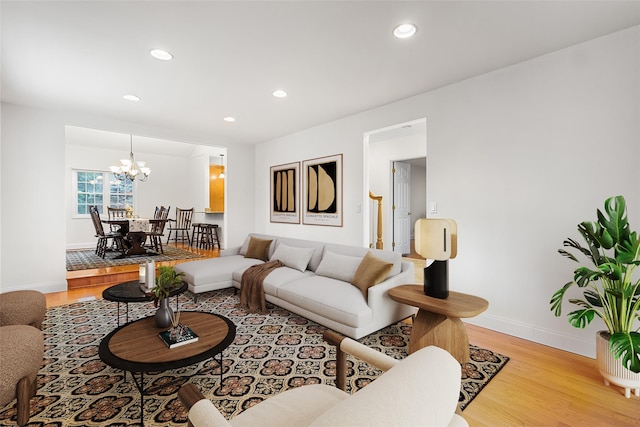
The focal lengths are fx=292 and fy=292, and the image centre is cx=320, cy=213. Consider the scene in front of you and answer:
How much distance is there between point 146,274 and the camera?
275 centimetres

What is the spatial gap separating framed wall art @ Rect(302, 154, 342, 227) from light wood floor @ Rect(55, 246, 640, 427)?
2844 mm

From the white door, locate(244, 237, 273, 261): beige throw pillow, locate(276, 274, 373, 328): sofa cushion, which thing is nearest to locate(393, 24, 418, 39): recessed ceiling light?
locate(276, 274, 373, 328): sofa cushion

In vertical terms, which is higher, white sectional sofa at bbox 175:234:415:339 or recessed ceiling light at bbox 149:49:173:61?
recessed ceiling light at bbox 149:49:173:61

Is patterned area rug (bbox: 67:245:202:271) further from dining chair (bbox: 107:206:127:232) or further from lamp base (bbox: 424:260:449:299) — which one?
lamp base (bbox: 424:260:449:299)

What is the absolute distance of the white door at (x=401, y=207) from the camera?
22.1 ft

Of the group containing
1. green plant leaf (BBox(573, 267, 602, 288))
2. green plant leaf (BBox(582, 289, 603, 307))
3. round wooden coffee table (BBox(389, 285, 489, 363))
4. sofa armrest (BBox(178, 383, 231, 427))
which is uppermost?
green plant leaf (BBox(573, 267, 602, 288))

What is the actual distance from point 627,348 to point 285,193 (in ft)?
15.7

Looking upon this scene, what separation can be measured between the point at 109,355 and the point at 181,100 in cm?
318

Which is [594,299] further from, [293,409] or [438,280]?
[293,409]

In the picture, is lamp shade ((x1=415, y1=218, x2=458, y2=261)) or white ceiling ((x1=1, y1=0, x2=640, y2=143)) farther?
lamp shade ((x1=415, y1=218, x2=458, y2=261))

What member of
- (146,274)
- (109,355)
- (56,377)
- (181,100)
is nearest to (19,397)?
(109,355)

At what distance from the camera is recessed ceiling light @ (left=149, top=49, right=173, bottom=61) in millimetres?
2611

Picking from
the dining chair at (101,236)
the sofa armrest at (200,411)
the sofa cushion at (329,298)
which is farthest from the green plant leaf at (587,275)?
the dining chair at (101,236)

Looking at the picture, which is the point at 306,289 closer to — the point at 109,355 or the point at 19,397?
the point at 109,355
